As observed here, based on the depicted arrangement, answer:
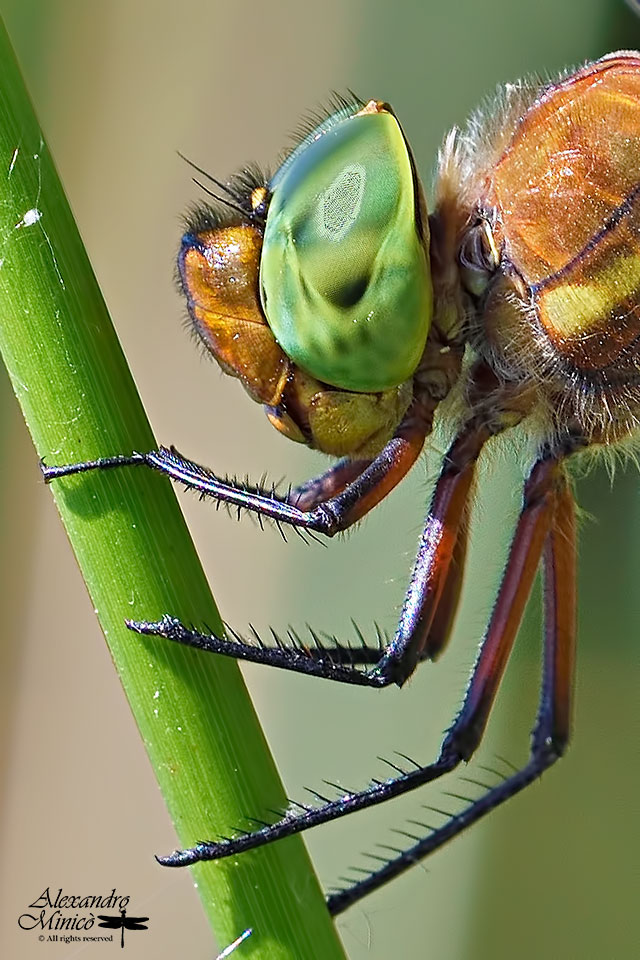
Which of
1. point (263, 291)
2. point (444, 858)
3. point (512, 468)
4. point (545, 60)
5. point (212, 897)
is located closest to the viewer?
point (212, 897)

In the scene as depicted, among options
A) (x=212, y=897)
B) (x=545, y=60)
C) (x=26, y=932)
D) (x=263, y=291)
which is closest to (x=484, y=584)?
(x=263, y=291)

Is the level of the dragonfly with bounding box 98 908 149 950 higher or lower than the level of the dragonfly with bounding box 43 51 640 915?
lower

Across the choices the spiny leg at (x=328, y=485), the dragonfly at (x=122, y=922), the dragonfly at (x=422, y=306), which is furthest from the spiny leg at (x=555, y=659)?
the dragonfly at (x=122, y=922)

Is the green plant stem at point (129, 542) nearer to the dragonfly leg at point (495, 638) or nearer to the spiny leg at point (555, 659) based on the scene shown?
the dragonfly leg at point (495, 638)

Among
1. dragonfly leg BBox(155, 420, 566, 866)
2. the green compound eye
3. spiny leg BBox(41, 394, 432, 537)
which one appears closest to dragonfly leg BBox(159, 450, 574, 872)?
dragonfly leg BBox(155, 420, 566, 866)

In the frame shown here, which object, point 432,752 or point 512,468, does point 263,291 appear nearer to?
point 512,468

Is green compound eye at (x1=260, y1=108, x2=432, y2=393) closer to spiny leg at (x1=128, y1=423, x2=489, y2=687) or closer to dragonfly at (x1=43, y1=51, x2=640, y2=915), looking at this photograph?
dragonfly at (x1=43, y1=51, x2=640, y2=915)

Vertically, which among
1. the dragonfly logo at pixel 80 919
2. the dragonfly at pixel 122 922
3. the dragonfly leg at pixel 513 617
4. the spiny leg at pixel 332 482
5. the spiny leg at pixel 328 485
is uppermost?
the spiny leg at pixel 332 482
